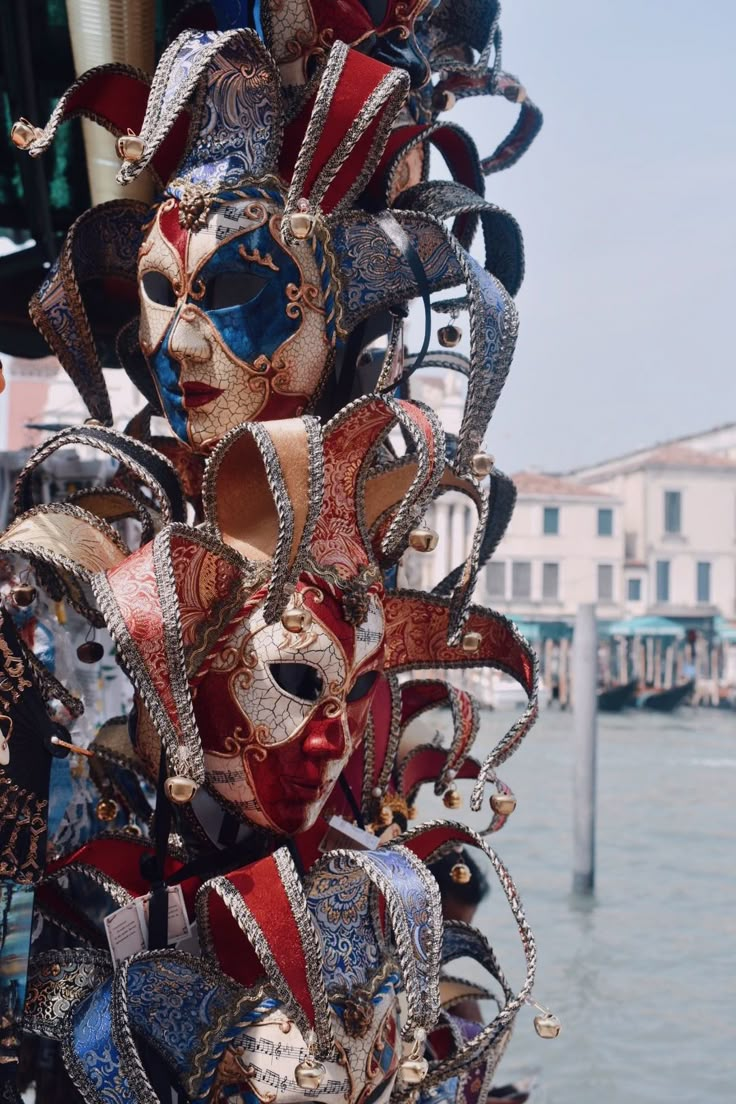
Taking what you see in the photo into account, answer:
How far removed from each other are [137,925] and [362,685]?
0.41 meters

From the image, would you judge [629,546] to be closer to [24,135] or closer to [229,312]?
[229,312]

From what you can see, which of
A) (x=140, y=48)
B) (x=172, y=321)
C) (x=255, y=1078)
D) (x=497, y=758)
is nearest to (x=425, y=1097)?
(x=255, y=1078)

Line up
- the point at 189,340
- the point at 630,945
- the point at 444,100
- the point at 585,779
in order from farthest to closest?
1. the point at 585,779
2. the point at 630,945
3. the point at 444,100
4. the point at 189,340

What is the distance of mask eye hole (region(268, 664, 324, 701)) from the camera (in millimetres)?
1542

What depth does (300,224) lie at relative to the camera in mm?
1554

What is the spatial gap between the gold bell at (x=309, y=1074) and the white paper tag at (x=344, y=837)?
0.34m

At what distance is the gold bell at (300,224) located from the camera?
5.10 feet

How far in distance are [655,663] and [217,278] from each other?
32841 millimetres

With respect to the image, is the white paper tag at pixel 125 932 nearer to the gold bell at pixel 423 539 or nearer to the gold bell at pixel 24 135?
the gold bell at pixel 423 539

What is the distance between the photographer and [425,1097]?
1.77 meters

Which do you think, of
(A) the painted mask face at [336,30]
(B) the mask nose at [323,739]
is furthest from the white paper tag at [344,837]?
(A) the painted mask face at [336,30]

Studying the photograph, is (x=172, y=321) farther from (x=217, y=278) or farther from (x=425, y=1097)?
(x=425, y=1097)

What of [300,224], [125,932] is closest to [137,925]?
[125,932]

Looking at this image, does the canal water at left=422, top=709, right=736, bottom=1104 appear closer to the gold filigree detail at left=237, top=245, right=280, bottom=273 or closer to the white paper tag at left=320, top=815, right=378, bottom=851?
the white paper tag at left=320, top=815, right=378, bottom=851
